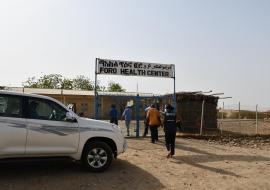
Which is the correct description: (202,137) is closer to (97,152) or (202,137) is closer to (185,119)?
(185,119)

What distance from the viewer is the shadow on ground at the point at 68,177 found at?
804 centimetres

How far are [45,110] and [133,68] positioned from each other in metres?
9.88

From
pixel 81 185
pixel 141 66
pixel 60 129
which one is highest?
pixel 141 66

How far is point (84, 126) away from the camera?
30.7ft

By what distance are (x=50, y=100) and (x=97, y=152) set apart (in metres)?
1.72

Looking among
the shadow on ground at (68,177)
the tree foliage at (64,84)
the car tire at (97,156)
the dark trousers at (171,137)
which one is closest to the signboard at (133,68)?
the dark trousers at (171,137)

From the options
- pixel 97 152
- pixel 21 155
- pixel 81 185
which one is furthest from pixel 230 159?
pixel 21 155

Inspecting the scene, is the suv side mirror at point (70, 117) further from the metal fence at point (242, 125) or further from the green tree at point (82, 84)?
the green tree at point (82, 84)

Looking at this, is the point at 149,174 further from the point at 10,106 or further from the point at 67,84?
the point at 67,84

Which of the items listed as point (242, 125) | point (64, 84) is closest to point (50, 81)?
point (64, 84)

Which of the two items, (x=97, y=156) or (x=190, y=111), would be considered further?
(x=190, y=111)

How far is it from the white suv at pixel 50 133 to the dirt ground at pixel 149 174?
0.47 meters

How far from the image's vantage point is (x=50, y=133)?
8812 millimetres

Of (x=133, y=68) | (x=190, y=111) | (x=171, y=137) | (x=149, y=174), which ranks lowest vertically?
(x=149, y=174)
